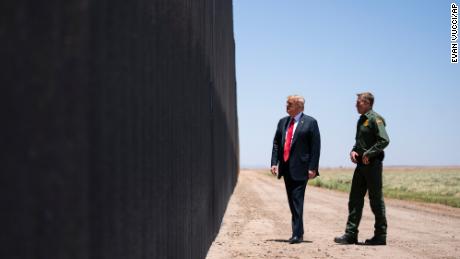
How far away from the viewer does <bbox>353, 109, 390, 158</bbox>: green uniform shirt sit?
25.8 ft

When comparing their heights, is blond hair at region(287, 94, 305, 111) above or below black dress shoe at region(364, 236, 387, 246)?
above

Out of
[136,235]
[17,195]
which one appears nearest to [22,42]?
[17,195]

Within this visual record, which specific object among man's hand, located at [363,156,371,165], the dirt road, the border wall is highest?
the border wall

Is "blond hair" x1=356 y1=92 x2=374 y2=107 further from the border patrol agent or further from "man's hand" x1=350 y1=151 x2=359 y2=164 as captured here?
"man's hand" x1=350 y1=151 x2=359 y2=164

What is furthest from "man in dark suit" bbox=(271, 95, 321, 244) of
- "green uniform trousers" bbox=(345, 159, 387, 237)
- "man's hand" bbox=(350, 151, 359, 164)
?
"green uniform trousers" bbox=(345, 159, 387, 237)

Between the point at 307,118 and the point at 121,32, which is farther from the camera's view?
the point at 307,118

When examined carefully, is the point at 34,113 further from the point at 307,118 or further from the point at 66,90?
the point at 307,118

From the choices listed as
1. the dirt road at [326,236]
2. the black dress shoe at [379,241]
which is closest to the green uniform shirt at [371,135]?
A: the black dress shoe at [379,241]

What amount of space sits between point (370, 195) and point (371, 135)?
0.80 m

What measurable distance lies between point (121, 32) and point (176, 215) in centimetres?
186

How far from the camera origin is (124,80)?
253cm

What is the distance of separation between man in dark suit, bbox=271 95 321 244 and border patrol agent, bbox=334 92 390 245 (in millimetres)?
580

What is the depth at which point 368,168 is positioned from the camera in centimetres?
795

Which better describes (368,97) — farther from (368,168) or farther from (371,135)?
(368,168)
